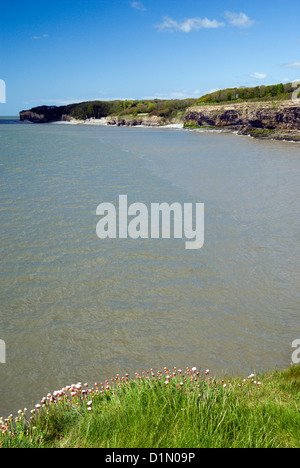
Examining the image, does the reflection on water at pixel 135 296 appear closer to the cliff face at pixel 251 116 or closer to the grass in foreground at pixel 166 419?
the grass in foreground at pixel 166 419

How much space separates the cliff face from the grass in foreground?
8461 cm

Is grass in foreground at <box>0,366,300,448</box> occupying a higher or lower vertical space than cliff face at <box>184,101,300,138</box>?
lower

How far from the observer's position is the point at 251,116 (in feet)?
323

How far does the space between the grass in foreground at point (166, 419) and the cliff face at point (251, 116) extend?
278ft

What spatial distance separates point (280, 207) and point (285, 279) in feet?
27.6

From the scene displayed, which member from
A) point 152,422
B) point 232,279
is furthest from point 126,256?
point 152,422

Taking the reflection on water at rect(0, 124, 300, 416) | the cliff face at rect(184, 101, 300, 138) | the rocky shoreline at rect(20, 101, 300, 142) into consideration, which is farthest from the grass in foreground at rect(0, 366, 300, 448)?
the cliff face at rect(184, 101, 300, 138)

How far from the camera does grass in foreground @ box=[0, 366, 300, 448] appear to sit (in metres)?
3.47

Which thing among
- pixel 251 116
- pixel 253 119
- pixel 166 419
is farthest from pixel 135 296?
pixel 251 116


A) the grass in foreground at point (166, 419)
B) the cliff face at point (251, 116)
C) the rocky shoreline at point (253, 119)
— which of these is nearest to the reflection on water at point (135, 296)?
the grass in foreground at point (166, 419)

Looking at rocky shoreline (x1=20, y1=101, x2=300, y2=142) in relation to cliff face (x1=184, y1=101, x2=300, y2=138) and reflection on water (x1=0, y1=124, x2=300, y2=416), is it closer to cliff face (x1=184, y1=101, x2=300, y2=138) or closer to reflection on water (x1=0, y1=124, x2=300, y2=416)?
cliff face (x1=184, y1=101, x2=300, y2=138)

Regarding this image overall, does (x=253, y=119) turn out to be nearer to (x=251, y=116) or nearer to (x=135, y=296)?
(x=251, y=116)
